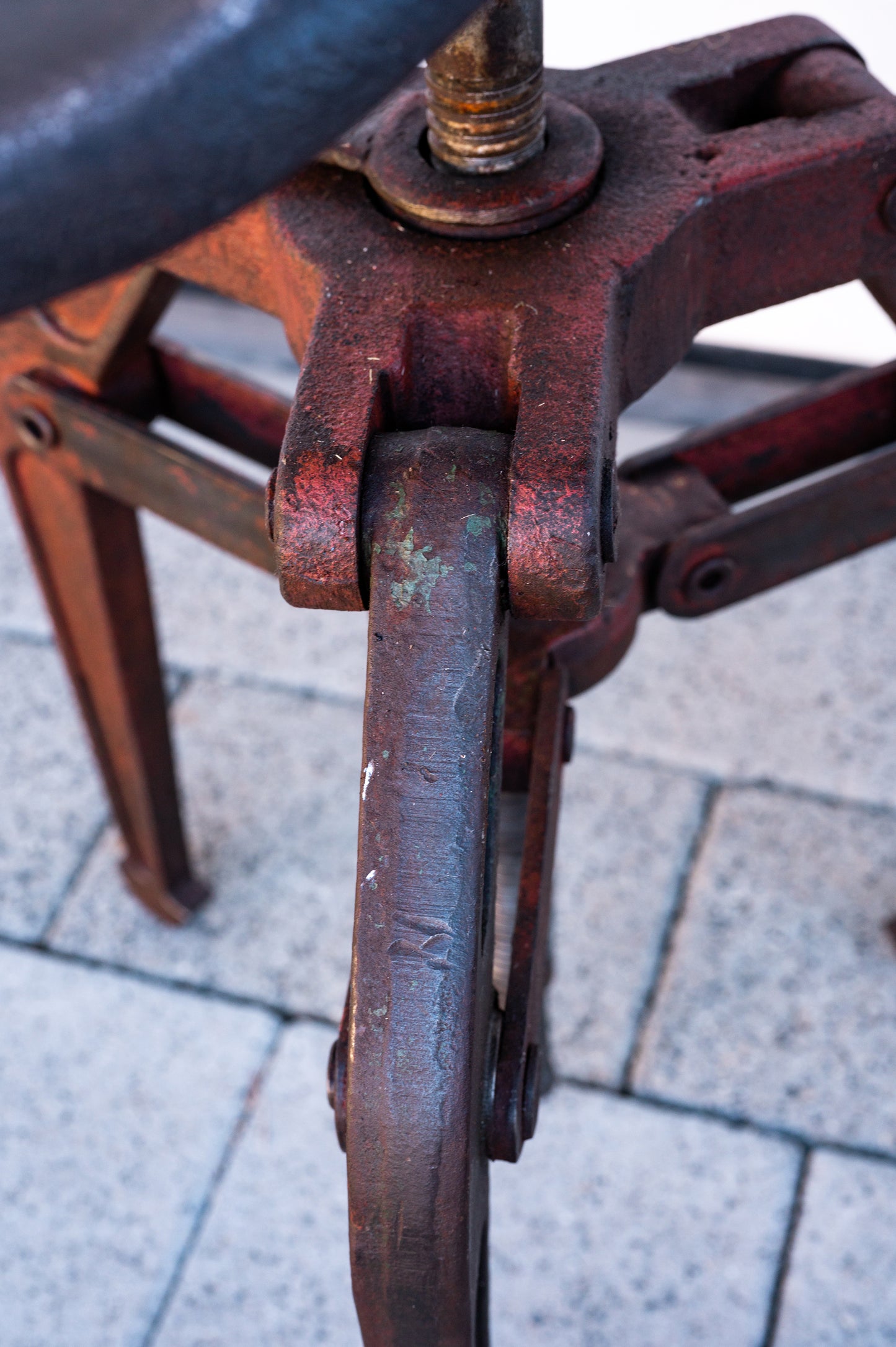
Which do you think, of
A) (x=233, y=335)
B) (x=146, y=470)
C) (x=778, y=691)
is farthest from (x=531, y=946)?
(x=233, y=335)

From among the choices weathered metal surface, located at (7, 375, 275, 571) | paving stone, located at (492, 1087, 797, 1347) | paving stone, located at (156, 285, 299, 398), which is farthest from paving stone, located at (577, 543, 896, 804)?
paving stone, located at (156, 285, 299, 398)

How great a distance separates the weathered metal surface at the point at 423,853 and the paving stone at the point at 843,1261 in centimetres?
61

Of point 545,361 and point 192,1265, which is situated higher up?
point 545,361

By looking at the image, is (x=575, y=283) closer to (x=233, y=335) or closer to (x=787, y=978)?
(x=787, y=978)

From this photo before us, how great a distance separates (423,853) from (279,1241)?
694 millimetres

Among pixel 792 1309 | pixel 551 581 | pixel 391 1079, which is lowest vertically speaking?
pixel 792 1309

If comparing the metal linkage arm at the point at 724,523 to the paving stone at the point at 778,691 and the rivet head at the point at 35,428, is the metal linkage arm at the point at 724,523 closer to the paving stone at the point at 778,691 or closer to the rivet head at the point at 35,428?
the rivet head at the point at 35,428

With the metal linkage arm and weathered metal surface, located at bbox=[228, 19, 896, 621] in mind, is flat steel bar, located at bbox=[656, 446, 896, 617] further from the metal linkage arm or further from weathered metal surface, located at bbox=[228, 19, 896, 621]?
weathered metal surface, located at bbox=[228, 19, 896, 621]

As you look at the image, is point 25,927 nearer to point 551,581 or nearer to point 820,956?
point 820,956

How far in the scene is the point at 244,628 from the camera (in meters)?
1.58

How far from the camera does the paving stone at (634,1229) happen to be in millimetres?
1025

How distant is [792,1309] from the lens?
1.02 m

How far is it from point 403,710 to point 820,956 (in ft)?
2.72

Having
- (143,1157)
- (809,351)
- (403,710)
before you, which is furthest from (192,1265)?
(809,351)
